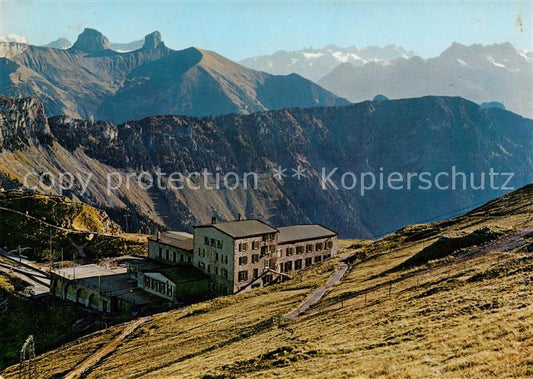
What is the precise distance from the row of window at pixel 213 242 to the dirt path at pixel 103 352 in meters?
20.5

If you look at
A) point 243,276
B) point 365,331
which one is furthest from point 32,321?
point 365,331

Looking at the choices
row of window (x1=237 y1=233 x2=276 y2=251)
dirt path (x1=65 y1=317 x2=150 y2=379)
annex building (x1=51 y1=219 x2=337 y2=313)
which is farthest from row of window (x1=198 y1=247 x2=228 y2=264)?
dirt path (x1=65 y1=317 x2=150 y2=379)

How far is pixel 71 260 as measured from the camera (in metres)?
126

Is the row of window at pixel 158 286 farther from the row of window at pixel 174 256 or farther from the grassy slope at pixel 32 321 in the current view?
the grassy slope at pixel 32 321

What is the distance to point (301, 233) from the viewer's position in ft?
356

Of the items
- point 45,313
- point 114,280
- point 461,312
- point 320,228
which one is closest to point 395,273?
point 461,312

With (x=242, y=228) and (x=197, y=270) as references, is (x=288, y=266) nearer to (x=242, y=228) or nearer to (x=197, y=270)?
(x=242, y=228)

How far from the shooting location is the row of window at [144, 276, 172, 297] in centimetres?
8900

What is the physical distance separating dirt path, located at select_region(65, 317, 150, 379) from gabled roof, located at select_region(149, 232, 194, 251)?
26.2 m

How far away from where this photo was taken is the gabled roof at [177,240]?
101 meters

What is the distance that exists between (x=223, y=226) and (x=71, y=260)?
55879 millimetres

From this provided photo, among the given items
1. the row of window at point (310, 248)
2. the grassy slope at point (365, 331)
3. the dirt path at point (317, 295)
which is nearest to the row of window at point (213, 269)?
the grassy slope at point (365, 331)

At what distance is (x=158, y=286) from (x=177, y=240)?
1657 centimetres

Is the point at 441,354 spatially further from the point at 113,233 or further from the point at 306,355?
the point at 113,233
